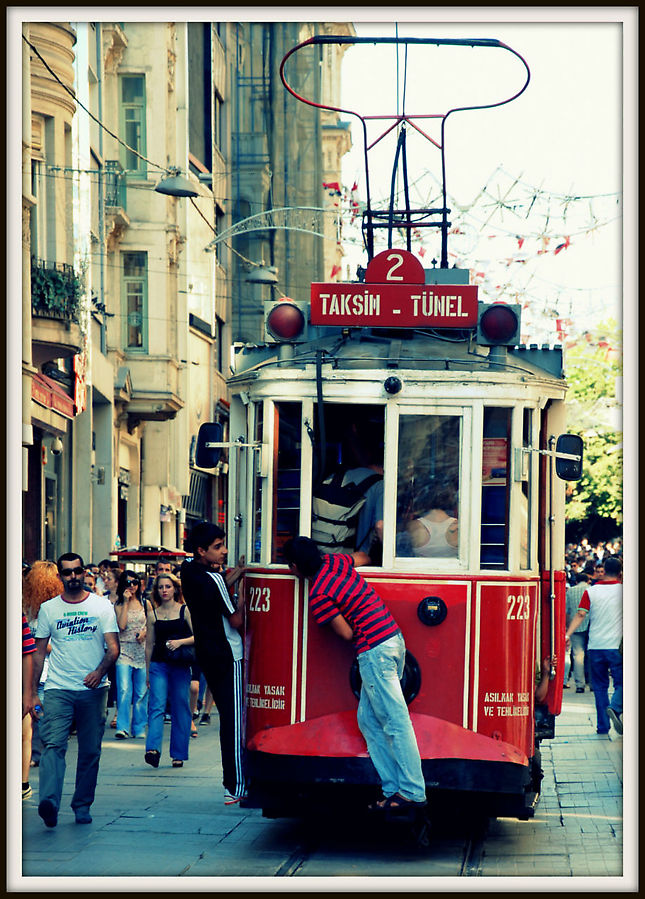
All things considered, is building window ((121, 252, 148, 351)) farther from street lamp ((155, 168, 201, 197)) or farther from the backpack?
the backpack

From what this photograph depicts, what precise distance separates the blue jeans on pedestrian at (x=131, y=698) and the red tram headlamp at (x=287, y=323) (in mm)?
6772

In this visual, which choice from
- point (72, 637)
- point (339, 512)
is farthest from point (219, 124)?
point (339, 512)

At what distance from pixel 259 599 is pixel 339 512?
0.76 meters

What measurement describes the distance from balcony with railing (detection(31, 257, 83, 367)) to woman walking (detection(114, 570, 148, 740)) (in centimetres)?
584

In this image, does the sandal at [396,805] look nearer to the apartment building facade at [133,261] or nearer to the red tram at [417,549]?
the red tram at [417,549]

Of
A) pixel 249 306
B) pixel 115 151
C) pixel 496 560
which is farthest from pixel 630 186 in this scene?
pixel 249 306

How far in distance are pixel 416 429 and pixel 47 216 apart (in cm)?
1404

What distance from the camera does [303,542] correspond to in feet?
29.6

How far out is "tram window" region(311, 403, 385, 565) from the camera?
9.34 meters

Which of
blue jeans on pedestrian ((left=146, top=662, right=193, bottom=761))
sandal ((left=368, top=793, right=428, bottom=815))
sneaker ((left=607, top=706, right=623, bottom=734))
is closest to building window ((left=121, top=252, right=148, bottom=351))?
sneaker ((left=607, top=706, right=623, bottom=734))

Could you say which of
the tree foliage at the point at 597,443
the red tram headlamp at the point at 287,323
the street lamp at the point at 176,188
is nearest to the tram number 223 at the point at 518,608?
the red tram headlamp at the point at 287,323

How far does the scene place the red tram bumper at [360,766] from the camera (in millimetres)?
8898

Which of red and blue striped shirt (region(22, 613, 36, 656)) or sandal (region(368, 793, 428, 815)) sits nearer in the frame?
sandal (region(368, 793, 428, 815))

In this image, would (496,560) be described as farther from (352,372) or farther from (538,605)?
(352,372)
